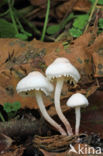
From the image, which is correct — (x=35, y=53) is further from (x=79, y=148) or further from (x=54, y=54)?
(x=79, y=148)

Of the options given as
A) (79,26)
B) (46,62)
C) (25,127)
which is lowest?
(25,127)

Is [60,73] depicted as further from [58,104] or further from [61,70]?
[58,104]

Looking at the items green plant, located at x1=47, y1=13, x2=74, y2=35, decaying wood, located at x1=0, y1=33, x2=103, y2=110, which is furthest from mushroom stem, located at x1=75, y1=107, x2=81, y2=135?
green plant, located at x1=47, y1=13, x2=74, y2=35

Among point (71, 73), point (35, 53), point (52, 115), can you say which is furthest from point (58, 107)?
point (35, 53)

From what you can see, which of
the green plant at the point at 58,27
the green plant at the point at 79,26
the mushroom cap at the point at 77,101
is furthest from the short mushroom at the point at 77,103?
the green plant at the point at 58,27

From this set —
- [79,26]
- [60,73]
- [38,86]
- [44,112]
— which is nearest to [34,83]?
[38,86]

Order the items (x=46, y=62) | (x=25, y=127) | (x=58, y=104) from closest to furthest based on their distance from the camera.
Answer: (x=58, y=104) → (x=25, y=127) → (x=46, y=62)

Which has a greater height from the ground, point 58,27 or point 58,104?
point 58,27

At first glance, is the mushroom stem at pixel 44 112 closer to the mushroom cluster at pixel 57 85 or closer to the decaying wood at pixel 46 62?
the mushroom cluster at pixel 57 85
